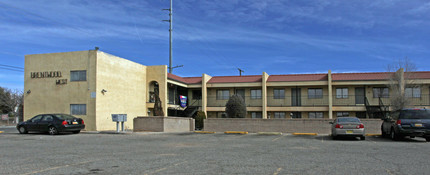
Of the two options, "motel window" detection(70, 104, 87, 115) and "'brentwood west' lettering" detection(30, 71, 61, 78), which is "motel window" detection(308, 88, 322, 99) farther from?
"'brentwood west' lettering" detection(30, 71, 61, 78)

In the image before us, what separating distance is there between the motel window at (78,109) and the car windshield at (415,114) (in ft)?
67.5

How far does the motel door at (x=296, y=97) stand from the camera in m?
38.0

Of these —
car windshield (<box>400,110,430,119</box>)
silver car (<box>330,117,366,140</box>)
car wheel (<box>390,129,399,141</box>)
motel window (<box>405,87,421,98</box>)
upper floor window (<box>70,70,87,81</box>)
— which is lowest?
car wheel (<box>390,129,399,141</box>)

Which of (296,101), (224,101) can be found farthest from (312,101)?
(224,101)

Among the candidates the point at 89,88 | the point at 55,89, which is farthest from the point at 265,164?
the point at 55,89

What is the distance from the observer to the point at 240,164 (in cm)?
950

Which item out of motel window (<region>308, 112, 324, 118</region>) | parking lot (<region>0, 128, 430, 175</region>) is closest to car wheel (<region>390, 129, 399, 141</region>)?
parking lot (<region>0, 128, 430, 175</region>)

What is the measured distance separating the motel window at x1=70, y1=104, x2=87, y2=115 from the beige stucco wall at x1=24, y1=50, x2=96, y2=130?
0.24m

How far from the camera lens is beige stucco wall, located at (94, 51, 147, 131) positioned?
2681 cm

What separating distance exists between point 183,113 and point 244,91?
7.03 meters

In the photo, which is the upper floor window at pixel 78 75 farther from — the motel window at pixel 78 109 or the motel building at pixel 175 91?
the motel window at pixel 78 109

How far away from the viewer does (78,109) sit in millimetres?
26812

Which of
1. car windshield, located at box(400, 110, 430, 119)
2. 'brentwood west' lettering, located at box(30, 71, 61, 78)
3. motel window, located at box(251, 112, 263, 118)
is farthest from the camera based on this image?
motel window, located at box(251, 112, 263, 118)

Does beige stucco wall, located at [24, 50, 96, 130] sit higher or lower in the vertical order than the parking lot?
higher
